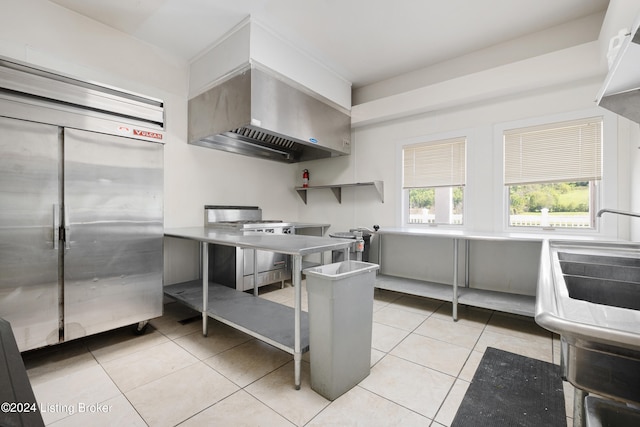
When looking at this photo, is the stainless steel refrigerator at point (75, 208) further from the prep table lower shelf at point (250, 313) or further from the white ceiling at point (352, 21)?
the white ceiling at point (352, 21)

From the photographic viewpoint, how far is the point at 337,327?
173 cm

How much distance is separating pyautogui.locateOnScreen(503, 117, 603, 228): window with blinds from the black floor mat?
1.74 m

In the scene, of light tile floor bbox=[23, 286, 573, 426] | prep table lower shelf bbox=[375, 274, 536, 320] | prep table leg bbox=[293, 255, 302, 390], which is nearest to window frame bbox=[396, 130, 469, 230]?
prep table lower shelf bbox=[375, 274, 536, 320]

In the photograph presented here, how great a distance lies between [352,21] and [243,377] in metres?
3.44

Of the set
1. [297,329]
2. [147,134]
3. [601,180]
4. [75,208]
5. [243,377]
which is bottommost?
[243,377]

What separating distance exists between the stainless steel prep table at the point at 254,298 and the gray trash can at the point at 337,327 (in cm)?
10

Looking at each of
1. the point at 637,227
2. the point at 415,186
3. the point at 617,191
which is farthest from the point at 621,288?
the point at 415,186

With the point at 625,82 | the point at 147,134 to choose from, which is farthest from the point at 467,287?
the point at 147,134

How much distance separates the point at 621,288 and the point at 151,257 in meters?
3.17

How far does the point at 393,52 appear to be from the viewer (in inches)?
137

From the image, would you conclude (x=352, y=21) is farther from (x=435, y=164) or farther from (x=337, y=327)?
(x=337, y=327)

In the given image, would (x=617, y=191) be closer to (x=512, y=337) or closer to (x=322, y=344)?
(x=512, y=337)

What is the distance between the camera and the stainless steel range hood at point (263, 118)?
9.76ft

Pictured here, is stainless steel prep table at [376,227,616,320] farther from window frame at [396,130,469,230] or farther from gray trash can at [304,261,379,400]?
gray trash can at [304,261,379,400]
